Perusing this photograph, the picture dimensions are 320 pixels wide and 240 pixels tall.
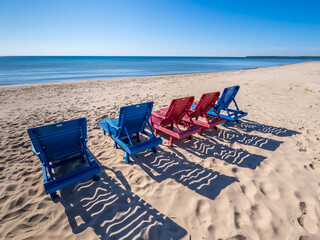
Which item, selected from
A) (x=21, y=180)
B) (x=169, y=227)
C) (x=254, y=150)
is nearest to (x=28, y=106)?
(x=21, y=180)

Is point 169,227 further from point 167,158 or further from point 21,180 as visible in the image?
point 21,180

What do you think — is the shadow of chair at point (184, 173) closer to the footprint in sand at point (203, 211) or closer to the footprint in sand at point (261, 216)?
the footprint in sand at point (203, 211)

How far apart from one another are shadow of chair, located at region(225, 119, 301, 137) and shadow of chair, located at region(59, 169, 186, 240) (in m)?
4.37

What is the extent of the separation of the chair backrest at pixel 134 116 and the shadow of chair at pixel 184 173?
0.78 meters

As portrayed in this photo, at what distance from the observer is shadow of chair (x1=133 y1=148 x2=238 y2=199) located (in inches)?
131

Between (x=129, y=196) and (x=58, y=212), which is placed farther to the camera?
(x=129, y=196)

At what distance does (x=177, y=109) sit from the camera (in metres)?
4.76

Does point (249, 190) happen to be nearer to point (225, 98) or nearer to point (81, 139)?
point (81, 139)

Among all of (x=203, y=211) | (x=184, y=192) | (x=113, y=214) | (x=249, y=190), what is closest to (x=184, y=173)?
(x=184, y=192)

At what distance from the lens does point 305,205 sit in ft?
9.30

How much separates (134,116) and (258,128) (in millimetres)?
4393

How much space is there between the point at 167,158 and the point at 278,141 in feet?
10.9

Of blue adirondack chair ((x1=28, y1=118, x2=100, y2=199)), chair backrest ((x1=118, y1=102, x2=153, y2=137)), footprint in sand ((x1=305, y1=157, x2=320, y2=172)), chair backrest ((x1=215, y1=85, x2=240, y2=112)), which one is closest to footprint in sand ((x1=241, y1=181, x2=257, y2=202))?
footprint in sand ((x1=305, y1=157, x2=320, y2=172))

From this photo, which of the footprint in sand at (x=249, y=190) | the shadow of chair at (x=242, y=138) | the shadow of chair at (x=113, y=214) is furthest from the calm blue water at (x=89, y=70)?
the footprint in sand at (x=249, y=190)
